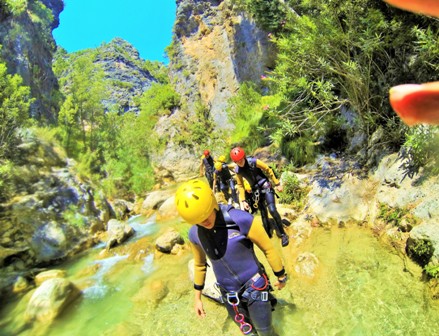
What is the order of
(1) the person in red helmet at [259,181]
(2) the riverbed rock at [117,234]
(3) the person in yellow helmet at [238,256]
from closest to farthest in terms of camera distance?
(3) the person in yellow helmet at [238,256] → (1) the person in red helmet at [259,181] → (2) the riverbed rock at [117,234]

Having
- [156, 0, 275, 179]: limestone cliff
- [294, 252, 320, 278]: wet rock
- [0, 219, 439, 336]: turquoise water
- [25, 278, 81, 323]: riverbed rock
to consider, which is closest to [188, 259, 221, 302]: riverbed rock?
[0, 219, 439, 336]: turquoise water

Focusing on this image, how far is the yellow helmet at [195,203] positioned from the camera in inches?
114

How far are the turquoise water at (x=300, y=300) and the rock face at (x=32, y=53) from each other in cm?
2495

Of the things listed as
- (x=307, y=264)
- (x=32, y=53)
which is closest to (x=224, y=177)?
(x=307, y=264)

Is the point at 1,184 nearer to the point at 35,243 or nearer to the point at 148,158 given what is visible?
the point at 35,243

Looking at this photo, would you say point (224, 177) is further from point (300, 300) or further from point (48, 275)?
point (48, 275)

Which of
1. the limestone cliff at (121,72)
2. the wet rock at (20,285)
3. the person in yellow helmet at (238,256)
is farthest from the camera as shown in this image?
the limestone cliff at (121,72)

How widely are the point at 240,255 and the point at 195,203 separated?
844 mm

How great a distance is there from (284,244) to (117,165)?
1809 cm

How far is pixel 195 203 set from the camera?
2912 mm

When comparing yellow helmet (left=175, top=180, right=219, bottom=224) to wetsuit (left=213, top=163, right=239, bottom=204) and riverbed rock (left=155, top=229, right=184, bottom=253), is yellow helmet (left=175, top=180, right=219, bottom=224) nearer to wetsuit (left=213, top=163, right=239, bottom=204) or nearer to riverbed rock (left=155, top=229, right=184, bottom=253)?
riverbed rock (left=155, top=229, right=184, bottom=253)

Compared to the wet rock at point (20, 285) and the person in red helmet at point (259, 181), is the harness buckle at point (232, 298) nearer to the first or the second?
the person in red helmet at point (259, 181)

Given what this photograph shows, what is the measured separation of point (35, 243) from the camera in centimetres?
975

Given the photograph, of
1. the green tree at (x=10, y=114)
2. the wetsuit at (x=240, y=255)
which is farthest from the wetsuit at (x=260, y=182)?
the green tree at (x=10, y=114)
